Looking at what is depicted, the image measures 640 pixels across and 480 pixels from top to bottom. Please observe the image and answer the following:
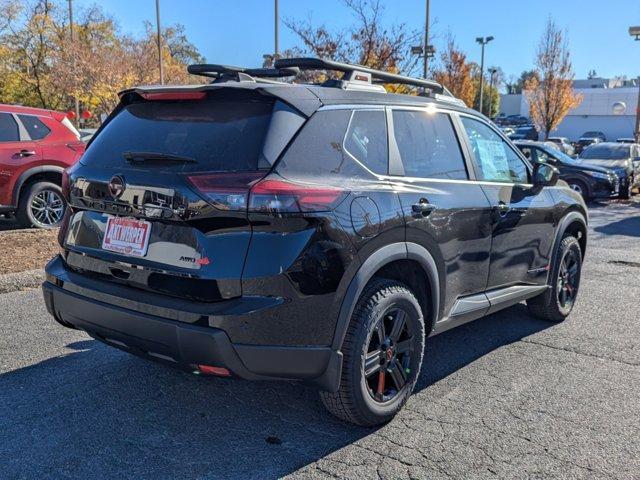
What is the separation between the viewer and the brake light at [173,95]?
3.15m

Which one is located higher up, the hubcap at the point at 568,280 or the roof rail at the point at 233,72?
the roof rail at the point at 233,72

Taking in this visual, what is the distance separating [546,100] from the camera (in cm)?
2941

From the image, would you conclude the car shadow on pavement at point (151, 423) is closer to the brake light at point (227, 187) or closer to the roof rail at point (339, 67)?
the brake light at point (227, 187)

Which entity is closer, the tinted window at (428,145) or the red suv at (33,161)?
the tinted window at (428,145)

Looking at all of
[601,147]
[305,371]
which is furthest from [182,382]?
[601,147]

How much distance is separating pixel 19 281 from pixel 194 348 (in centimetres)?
406

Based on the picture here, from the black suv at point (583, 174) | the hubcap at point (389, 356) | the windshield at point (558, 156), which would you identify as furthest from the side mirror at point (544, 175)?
the windshield at point (558, 156)

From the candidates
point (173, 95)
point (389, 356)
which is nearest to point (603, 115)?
point (389, 356)

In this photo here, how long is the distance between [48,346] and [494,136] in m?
3.74

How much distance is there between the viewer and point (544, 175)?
4.87 metres

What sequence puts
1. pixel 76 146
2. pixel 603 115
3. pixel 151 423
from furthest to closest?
pixel 603 115 → pixel 76 146 → pixel 151 423

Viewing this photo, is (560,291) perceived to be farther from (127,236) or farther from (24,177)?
(24,177)

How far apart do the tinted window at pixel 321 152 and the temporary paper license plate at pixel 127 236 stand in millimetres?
764

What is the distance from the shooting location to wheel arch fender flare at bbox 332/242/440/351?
2.99 meters
